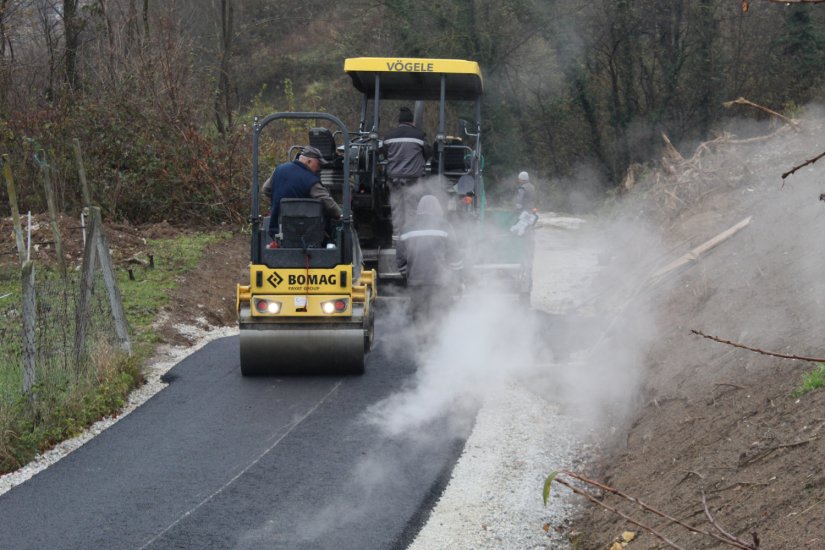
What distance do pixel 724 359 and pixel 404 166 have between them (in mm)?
5625

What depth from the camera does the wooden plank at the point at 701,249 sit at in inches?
513

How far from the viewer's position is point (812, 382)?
6430 mm

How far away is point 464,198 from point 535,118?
20.7 meters

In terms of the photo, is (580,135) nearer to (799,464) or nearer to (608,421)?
(608,421)

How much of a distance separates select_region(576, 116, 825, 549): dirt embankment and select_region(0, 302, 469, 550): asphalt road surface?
4.64 ft

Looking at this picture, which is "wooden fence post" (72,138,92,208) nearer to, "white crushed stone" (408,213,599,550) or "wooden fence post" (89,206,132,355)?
"wooden fence post" (89,206,132,355)

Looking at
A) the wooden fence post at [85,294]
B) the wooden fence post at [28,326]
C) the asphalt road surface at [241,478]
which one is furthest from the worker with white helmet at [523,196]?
the wooden fence post at [28,326]

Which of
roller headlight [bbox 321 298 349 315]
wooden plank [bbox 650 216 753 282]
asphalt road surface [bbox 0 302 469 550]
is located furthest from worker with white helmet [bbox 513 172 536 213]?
asphalt road surface [bbox 0 302 469 550]

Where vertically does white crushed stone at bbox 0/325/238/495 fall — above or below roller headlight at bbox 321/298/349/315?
below

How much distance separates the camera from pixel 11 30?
22.3 meters

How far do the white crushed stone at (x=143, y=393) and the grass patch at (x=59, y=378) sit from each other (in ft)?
0.24

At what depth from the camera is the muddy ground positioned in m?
5.43

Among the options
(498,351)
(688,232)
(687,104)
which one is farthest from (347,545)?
(687,104)

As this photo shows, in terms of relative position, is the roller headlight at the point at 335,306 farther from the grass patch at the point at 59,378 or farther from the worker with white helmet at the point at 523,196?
the worker with white helmet at the point at 523,196
